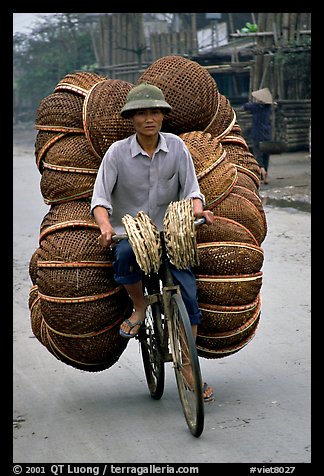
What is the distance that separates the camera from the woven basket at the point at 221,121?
19.6ft

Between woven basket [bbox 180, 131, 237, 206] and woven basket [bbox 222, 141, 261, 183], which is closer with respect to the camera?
woven basket [bbox 180, 131, 237, 206]

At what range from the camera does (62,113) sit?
582 cm

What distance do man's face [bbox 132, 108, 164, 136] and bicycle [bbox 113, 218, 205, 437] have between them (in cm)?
60

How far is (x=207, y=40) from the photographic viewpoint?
33.4 meters

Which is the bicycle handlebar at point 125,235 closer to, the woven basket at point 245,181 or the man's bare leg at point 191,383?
the man's bare leg at point 191,383

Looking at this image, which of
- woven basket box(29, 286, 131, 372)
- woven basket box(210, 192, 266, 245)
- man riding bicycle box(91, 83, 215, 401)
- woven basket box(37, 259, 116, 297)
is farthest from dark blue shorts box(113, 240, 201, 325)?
woven basket box(210, 192, 266, 245)

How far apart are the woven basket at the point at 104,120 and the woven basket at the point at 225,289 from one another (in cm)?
102

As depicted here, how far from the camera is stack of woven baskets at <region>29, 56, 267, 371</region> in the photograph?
→ 5.34 meters

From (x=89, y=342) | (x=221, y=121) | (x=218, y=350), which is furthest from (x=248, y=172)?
(x=89, y=342)

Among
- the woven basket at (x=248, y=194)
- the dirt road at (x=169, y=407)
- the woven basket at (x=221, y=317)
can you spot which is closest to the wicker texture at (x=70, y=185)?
the woven basket at (x=248, y=194)

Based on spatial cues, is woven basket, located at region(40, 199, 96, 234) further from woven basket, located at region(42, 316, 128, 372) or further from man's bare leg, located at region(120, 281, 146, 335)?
woven basket, located at region(42, 316, 128, 372)
